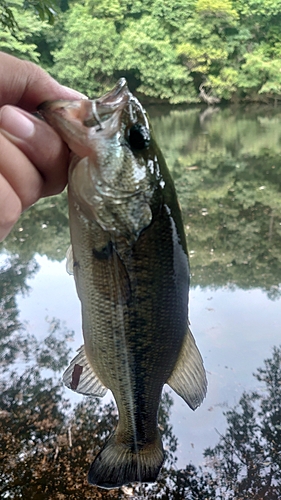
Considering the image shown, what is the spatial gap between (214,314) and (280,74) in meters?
24.4

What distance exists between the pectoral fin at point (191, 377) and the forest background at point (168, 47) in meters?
23.3

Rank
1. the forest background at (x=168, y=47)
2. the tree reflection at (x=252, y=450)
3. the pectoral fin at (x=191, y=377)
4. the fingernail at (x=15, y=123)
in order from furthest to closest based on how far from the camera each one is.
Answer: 1. the forest background at (x=168, y=47)
2. the tree reflection at (x=252, y=450)
3. the pectoral fin at (x=191, y=377)
4. the fingernail at (x=15, y=123)

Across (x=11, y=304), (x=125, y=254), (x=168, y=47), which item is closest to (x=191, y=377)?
(x=125, y=254)

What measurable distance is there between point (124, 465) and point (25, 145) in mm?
1157

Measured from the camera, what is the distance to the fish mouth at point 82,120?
1135mm

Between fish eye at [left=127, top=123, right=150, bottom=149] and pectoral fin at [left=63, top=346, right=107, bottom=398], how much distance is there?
2.43 feet

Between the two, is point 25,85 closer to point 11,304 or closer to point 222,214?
point 11,304

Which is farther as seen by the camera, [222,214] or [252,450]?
[222,214]

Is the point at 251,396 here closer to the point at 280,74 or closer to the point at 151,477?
the point at 151,477

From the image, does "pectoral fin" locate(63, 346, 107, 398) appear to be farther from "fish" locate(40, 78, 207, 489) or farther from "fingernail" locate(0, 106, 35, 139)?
"fingernail" locate(0, 106, 35, 139)

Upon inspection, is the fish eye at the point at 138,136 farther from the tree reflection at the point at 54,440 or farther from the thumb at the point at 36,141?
the tree reflection at the point at 54,440

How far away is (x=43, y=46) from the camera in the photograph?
24.4m

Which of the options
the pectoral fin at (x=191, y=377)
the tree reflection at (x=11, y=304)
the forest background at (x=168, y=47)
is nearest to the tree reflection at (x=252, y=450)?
the pectoral fin at (x=191, y=377)

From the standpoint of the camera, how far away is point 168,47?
2492 centimetres
